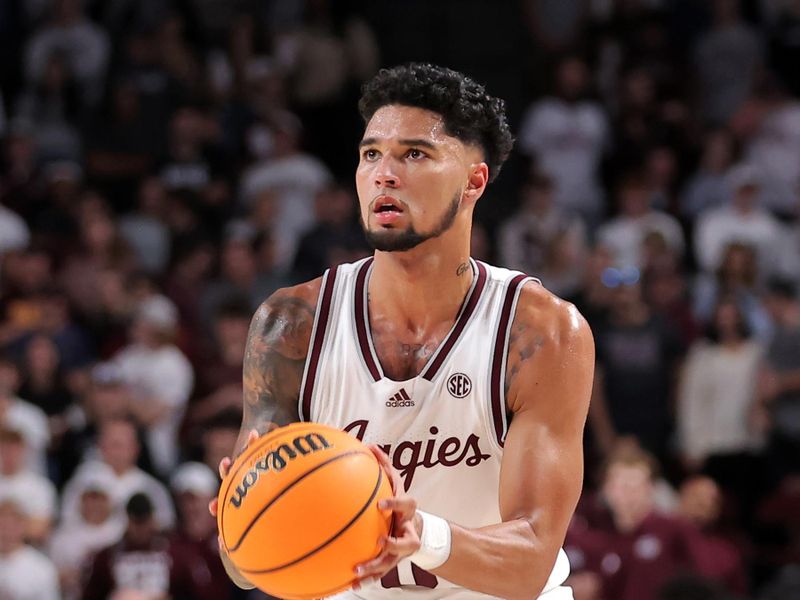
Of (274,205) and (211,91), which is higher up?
(211,91)

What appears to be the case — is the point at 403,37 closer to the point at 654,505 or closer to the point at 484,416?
the point at 654,505

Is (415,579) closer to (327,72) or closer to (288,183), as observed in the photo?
(288,183)

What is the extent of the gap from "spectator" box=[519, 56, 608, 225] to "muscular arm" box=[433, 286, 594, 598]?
29.6 ft

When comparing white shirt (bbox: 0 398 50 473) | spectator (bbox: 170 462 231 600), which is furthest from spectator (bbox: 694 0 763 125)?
white shirt (bbox: 0 398 50 473)

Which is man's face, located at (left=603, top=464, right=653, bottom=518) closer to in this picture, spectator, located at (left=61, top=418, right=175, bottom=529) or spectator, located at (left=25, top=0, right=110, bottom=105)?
spectator, located at (left=61, top=418, right=175, bottom=529)

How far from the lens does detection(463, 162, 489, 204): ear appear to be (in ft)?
15.5

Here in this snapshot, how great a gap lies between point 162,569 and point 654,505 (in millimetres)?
3233

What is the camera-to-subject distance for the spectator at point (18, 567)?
916cm

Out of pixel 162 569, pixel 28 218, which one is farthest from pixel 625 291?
pixel 28 218

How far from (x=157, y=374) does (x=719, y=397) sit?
4091 millimetres

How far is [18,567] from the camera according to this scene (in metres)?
9.20

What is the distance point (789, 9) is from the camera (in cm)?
1449

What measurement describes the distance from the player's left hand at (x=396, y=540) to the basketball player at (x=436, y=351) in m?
0.56

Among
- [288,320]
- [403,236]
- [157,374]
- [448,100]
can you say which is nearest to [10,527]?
[157,374]
